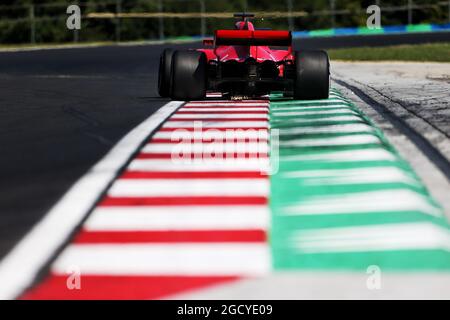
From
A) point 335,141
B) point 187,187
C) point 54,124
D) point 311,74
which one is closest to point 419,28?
point 311,74

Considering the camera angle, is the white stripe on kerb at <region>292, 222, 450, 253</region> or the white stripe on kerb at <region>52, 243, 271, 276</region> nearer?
the white stripe on kerb at <region>52, 243, 271, 276</region>

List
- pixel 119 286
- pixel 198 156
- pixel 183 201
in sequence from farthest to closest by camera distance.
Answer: pixel 198 156, pixel 183 201, pixel 119 286

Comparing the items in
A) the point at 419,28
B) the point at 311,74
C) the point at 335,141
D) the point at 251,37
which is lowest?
the point at 335,141

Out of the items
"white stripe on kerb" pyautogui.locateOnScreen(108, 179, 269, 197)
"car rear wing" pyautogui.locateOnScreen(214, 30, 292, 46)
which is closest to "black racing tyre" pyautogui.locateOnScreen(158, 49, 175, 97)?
"car rear wing" pyautogui.locateOnScreen(214, 30, 292, 46)

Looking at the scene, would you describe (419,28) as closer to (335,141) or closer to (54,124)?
(54,124)

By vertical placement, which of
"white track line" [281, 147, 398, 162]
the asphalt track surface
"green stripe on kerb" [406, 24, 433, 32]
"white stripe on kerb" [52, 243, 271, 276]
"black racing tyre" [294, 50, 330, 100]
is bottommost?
"white stripe on kerb" [52, 243, 271, 276]

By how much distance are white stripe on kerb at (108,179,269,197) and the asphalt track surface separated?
0.43 meters

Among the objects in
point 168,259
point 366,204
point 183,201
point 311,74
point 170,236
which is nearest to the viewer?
point 168,259

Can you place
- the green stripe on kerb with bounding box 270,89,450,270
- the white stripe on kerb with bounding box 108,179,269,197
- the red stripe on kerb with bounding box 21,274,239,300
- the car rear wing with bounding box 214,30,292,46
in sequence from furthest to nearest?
the car rear wing with bounding box 214,30,292,46 → the white stripe on kerb with bounding box 108,179,269,197 → the green stripe on kerb with bounding box 270,89,450,270 → the red stripe on kerb with bounding box 21,274,239,300

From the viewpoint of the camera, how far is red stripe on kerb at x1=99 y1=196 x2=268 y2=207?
24.2 feet

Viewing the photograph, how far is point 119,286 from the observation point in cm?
531

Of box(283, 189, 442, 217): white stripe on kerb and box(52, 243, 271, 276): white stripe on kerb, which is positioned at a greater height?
box(283, 189, 442, 217): white stripe on kerb

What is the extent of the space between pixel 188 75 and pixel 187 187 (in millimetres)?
8216

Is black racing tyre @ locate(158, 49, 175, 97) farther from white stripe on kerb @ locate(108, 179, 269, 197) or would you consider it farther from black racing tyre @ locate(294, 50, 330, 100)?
white stripe on kerb @ locate(108, 179, 269, 197)
